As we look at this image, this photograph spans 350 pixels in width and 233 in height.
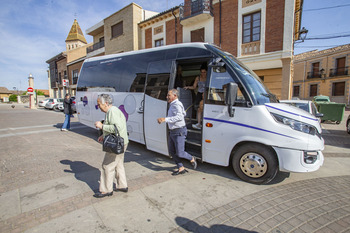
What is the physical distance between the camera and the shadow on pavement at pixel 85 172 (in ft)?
11.8

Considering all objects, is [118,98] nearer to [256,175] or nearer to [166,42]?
[256,175]

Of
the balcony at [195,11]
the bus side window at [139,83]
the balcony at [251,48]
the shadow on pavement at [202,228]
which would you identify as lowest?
the shadow on pavement at [202,228]

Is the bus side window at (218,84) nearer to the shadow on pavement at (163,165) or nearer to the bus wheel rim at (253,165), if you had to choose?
the bus wheel rim at (253,165)

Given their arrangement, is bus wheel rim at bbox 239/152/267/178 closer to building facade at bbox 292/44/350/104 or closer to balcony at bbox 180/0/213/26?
balcony at bbox 180/0/213/26

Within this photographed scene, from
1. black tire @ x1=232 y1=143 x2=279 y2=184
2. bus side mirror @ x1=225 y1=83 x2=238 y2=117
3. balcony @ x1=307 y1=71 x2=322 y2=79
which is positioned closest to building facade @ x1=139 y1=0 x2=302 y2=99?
black tire @ x1=232 y1=143 x2=279 y2=184

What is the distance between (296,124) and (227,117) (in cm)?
120

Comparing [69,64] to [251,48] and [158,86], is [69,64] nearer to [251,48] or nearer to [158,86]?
[251,48]

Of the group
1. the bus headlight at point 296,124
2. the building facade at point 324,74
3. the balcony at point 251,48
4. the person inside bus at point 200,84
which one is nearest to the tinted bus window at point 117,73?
the person inside bus at point 200,84

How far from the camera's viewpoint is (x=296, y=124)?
3240mm

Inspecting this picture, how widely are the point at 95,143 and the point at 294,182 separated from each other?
6.12 metres

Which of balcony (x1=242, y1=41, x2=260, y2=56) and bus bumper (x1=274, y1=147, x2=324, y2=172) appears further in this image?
balcony (x1=242, y1=41, x2=260, y2=56)

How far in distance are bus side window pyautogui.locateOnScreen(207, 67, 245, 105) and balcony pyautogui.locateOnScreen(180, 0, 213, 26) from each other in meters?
11.6

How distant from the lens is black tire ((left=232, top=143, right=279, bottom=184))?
Answer: 11.1 ft

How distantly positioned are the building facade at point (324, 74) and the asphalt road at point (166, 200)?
32.4 metres
